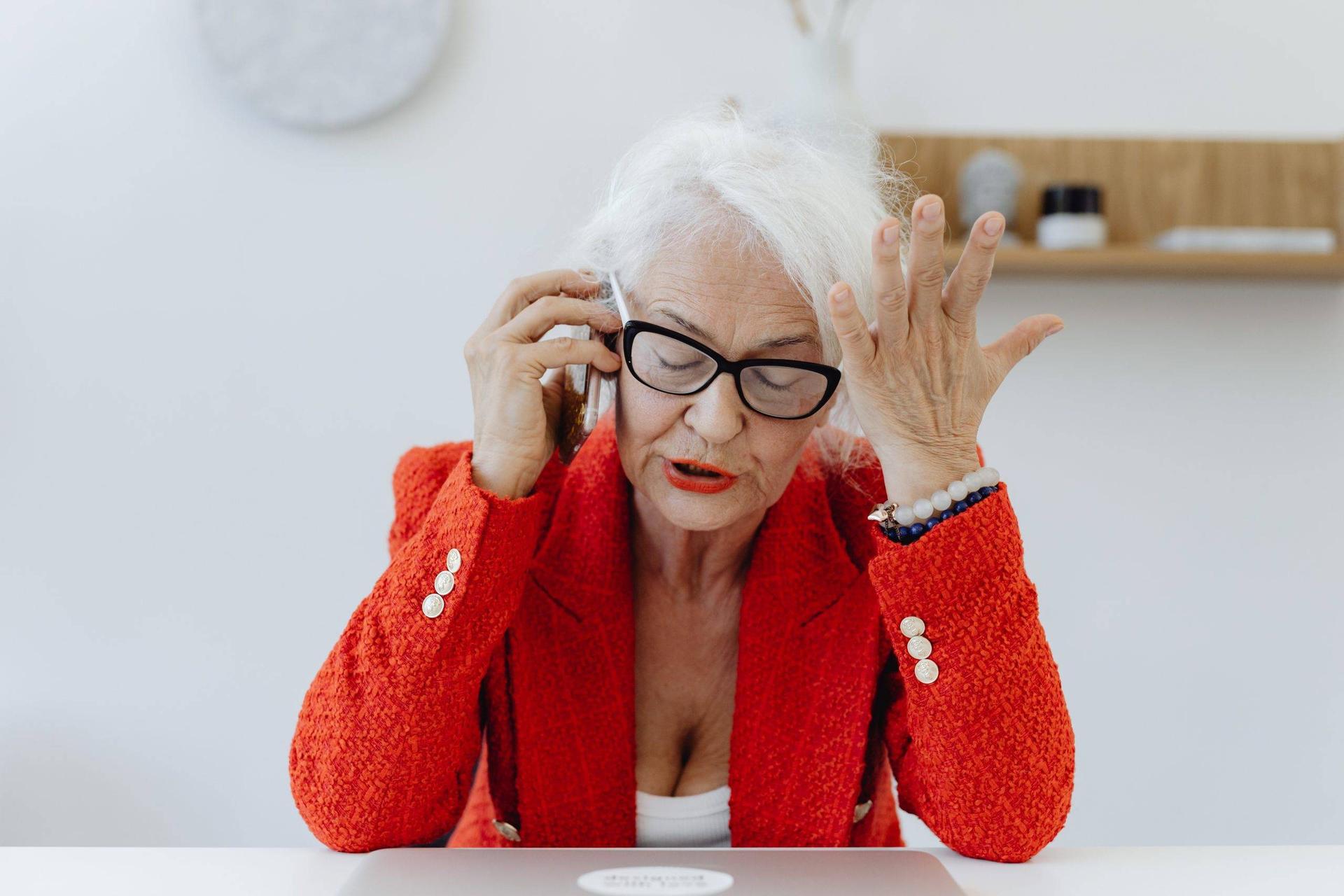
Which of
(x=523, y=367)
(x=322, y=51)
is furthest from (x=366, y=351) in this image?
(x=523, y=367)

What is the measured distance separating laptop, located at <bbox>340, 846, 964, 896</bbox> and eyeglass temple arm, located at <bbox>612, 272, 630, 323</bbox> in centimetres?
56

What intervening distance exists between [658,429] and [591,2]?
138 cm

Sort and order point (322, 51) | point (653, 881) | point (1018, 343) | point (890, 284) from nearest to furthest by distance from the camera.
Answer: point (653, 881) → point (890, 284) → point (1018, 343) → point (322, 51)

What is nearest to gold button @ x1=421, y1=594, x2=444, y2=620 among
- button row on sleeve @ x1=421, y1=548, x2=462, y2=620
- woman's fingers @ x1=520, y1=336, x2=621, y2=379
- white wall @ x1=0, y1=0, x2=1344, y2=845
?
button row on sleeve @ x1=421, y1=548, x2=462, y2=620

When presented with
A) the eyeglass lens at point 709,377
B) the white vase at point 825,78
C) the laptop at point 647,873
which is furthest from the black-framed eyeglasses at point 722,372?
the white vase at point 825,78

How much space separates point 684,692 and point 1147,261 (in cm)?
133

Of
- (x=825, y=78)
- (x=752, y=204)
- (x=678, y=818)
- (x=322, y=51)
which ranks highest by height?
(x=322, y=51)

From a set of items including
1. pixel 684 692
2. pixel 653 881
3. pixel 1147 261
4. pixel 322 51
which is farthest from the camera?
pixel 322 51

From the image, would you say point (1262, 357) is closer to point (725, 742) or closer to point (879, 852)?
point (725, 742)

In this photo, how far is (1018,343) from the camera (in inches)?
41.6

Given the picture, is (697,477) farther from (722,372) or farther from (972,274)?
(972,274)

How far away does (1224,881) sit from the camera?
887 mm

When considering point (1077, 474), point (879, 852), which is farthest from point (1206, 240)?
point (879, 852)

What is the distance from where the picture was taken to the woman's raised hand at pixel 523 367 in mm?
1111
